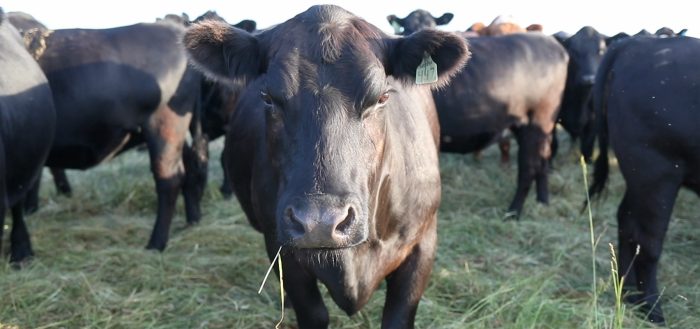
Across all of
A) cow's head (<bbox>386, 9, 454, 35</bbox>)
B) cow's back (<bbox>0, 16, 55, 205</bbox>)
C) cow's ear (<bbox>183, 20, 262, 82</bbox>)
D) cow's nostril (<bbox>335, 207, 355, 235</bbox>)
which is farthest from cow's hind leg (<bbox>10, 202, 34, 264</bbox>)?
cow's head (<bbox>386, 9, 454, 35</bbox>)

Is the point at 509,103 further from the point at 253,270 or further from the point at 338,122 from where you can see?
the point at 338,122

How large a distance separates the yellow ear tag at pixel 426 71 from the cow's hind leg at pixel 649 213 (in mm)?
1748

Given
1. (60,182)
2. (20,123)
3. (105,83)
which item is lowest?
(60,182)

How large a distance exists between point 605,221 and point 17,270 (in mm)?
4628

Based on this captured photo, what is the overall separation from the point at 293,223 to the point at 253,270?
2.37 m

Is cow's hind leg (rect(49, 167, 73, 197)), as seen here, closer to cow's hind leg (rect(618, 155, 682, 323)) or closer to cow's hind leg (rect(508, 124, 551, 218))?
cow's hind leg (rect(508, 124, 551, 218))

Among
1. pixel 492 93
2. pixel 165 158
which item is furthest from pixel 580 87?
pixel 165 158

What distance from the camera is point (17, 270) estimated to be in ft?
14.5

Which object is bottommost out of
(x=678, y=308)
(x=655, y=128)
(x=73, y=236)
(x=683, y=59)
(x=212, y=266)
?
(x=73, y=236)

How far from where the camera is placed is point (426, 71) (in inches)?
102

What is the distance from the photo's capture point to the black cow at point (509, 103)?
21.4 ft

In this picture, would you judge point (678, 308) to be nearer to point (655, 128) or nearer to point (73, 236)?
point (655, 128)

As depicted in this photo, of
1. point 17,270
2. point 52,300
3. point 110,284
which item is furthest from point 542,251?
point 17,270

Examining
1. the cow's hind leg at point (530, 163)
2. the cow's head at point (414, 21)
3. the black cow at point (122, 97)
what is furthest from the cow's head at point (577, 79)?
the black cow at point (122, 97)
